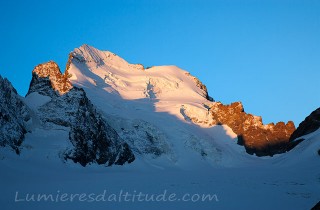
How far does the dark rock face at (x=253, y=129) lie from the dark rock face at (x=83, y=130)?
127 ft

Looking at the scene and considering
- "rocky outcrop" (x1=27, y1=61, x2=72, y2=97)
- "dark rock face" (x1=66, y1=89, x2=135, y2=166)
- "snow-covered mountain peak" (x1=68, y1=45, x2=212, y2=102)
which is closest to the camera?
"dark rock face" (x1=66, y1=89, x2=135, y2=166)

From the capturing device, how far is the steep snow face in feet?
238

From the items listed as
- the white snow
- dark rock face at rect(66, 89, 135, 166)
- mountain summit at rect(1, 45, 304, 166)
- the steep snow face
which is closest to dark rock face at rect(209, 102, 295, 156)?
mountain summit at rect(1, 45, 304, 166)

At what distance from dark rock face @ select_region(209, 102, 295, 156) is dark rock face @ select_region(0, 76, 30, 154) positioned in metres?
52.3

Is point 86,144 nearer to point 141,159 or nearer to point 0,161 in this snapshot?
point 141,159

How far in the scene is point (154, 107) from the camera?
9125 centimetres

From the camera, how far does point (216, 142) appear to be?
8369 cm

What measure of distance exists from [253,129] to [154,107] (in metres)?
25.7

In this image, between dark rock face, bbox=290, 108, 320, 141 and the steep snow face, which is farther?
the steep snow face

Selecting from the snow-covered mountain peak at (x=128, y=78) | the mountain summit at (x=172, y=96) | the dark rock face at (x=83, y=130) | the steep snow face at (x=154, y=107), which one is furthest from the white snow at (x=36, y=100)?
the snow-covered mountain peak at (x=128, y=78)

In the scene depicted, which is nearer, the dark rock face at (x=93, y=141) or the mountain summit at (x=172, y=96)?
the dark rock face at (x=93, y=141)

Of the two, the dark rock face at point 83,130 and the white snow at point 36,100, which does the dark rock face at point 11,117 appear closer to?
the dark rock face at point 83,130

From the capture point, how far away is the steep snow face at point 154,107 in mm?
72625

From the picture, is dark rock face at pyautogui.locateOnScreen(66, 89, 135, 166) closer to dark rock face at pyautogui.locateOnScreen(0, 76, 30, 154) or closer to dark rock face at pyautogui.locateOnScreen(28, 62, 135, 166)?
dark rock face at pyautogui.locateOnScreen(28, 62, 135, 166)
